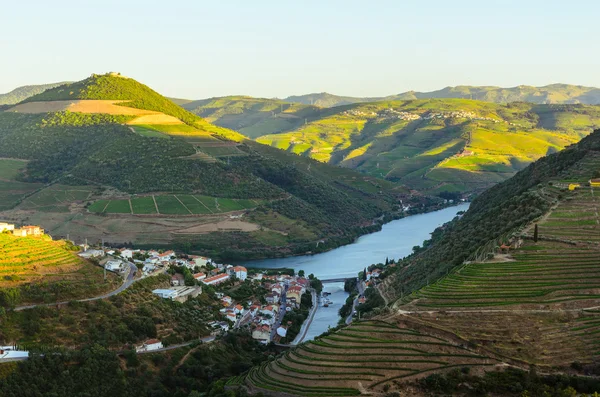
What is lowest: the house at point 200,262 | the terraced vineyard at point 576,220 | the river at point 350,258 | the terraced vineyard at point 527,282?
the river at point 350,258

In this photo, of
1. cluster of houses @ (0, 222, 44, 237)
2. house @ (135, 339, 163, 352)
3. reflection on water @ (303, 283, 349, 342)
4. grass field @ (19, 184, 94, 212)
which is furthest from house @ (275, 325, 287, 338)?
grass field @ (19, 184, 94, 212)

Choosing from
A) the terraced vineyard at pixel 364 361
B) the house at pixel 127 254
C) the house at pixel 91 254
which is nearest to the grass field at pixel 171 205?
the house at pixel 127 254

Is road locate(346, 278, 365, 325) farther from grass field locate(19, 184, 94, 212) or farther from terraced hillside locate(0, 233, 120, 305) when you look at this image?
grass field locate(19, 184, 94, 212)

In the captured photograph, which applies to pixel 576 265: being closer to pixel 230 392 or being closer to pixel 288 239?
pixel 230 392

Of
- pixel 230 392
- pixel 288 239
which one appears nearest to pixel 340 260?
pixel 288 239

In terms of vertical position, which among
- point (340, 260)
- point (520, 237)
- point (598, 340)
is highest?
point (520, 237)

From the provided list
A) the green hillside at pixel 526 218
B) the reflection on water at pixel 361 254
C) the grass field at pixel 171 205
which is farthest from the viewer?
the grass field at pixel 171 205

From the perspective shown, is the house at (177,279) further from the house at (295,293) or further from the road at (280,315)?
the house at (295,293)
